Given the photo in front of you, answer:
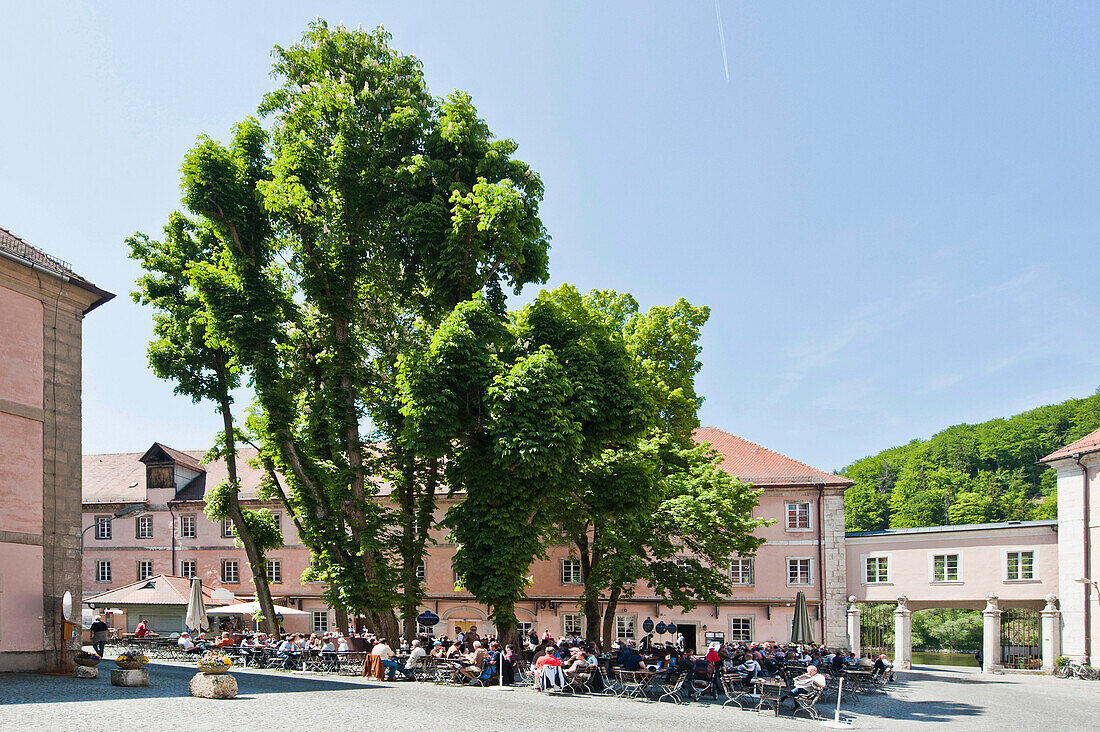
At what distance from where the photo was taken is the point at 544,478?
76.5ft

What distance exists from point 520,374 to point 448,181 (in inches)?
274

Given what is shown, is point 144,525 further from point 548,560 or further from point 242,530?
point 548,560

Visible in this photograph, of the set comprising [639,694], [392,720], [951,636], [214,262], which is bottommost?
[951,636]

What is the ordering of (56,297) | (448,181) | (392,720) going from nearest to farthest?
(392,720)
(56,297)
(448,181)

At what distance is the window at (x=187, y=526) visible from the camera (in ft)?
152

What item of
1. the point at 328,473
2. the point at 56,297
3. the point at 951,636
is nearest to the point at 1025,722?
the point at 328,473

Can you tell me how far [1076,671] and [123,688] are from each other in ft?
104

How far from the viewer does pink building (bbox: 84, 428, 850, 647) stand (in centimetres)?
3931

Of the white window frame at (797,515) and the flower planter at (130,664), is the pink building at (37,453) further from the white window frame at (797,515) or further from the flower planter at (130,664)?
the white window frame at (797,515)

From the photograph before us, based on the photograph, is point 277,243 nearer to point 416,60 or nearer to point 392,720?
point 416,60

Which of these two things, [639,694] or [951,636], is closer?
[639,694]

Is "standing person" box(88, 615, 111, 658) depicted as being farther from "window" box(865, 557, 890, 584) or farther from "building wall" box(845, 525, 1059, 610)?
"window" box(865, 557, 890, 584)

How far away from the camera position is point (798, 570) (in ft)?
130

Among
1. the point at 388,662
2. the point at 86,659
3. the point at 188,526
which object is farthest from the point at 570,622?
the point at 86,659
